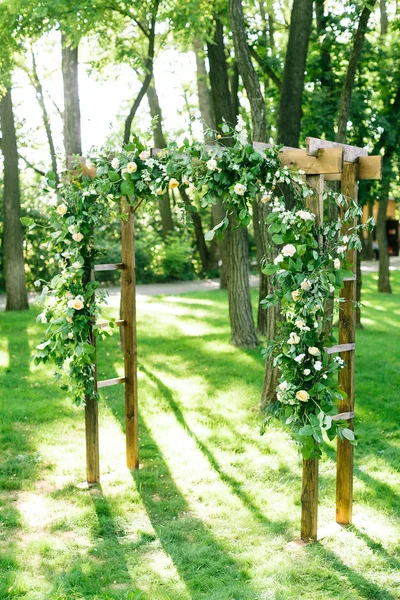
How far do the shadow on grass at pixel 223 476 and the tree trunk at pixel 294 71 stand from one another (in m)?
3.32

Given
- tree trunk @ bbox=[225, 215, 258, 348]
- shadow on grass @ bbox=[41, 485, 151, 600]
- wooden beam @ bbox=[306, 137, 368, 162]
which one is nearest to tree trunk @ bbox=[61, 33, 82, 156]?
tree trunk @ bbox=[225, 215, 258, 348]

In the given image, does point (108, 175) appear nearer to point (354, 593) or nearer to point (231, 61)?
point (354, 593)

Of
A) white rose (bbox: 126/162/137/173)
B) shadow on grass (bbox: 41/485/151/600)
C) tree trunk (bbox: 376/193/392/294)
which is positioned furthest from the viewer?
tree trunk (bbox: 376/193/392/294)

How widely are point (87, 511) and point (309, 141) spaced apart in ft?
10.6

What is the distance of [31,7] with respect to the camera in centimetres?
862

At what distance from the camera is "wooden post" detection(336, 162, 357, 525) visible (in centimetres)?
523

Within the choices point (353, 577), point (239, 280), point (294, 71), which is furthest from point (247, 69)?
point (353, 577)

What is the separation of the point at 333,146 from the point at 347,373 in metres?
1.65

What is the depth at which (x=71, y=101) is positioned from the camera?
1069 cm

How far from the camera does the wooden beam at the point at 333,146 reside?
4.89 m

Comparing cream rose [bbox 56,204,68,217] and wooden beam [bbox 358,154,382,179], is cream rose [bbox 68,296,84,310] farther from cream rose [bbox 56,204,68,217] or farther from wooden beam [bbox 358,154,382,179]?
wooden beam [bbox 358,154,382,179]

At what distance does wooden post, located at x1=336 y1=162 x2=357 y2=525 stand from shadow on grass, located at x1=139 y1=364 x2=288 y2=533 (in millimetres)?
465

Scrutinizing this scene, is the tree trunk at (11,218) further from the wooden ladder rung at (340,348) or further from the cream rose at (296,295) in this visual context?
the cream rose at (296,295)

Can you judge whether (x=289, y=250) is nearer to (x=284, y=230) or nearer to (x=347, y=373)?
(x=284, y=230)
